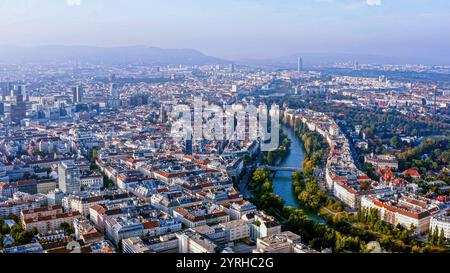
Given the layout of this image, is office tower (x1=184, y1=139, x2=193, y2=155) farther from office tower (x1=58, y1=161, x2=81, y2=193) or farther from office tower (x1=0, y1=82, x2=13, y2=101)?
office tower (x1=0, y1=82, x2=13, y2=101)

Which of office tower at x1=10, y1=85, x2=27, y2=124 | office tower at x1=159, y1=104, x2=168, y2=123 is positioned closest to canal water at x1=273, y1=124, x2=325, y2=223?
office tower at x1=159, y1=104, x2=168, y2=123

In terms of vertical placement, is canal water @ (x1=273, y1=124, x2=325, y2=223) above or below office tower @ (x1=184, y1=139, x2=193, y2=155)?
below

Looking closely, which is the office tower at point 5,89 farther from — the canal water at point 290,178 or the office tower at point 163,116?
the canal water at point 290,178

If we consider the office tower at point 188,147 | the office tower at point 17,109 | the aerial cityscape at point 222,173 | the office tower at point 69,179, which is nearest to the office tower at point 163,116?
the aerial cityscape at point 222,173

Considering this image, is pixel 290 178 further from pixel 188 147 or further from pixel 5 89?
pixel 5 89

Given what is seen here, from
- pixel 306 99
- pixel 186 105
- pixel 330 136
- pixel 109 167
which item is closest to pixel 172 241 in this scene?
pixel 109 167
